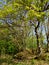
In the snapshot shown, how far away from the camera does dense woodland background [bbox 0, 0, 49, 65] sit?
521 inches

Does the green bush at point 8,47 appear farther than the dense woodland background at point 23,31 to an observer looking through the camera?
Yes

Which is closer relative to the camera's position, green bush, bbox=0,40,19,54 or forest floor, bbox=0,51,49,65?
forest floor, bbox=0,51,49,65

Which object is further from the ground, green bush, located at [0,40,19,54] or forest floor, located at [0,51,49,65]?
forest floor, located at [0,51,49,65]

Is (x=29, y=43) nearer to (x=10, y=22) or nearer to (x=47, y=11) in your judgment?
(x=10, y=22)

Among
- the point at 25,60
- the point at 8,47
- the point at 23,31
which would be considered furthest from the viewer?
the point at 8,47

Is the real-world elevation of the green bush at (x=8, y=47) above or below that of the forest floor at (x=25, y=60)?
below

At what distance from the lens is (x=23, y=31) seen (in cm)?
1789

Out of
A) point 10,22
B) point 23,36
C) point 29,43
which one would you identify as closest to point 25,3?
point 10,22

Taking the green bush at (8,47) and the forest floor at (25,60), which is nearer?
the forest floor at (25,60)

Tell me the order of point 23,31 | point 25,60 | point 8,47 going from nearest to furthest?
point 25,60 → point 23,31 → point 8,47

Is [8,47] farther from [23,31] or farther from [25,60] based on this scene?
[25,60]

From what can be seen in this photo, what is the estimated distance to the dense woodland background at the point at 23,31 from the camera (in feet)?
43.5

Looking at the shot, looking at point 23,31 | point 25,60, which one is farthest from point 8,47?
point 25,60

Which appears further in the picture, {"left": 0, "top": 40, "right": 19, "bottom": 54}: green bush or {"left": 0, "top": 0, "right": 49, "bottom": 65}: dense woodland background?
{"left": 0, "top": 40, "right": 19, "bottom": 54}: green bush
